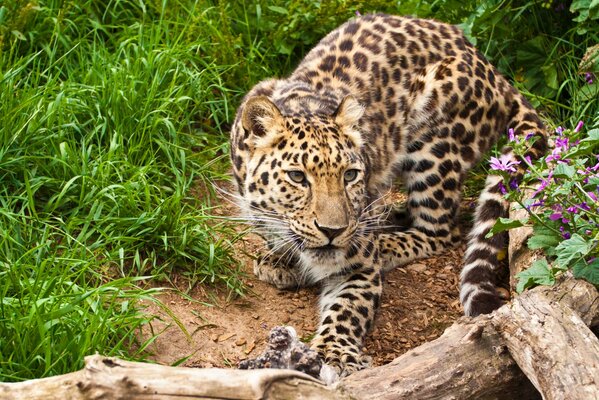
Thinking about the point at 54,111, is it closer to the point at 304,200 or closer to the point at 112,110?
the point at 112,110

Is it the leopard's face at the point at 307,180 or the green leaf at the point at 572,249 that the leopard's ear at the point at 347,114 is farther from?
the green leaf at the point at 572,249

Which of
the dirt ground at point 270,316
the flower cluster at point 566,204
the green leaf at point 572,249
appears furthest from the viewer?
the dirt ground at point 270,316

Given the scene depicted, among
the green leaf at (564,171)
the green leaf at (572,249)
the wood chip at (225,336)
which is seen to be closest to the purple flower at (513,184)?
the green leaf at (564,171)

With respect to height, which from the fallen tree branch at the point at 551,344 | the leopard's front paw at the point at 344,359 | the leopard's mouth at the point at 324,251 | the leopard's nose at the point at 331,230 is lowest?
the leopard's front paw at the point at 344,359

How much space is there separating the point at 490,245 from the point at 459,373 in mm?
1916

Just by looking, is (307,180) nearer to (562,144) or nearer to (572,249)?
(562,144)

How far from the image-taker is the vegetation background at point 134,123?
5.43 m

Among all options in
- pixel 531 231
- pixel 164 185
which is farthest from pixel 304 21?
pixel 531 231

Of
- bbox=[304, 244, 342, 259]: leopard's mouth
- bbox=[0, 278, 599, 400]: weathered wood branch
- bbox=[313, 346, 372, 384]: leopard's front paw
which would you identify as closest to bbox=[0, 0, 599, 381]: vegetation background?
bbox=[0, 278, 599, 400]: weathered wood branch

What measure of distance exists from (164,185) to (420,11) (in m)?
2.88

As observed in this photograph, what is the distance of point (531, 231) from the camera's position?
5684 mm

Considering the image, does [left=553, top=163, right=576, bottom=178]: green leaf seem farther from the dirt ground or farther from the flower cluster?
the dirt ground

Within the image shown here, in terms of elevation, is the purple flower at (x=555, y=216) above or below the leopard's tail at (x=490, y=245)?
above

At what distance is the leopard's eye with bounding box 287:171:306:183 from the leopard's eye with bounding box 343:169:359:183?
270mm
